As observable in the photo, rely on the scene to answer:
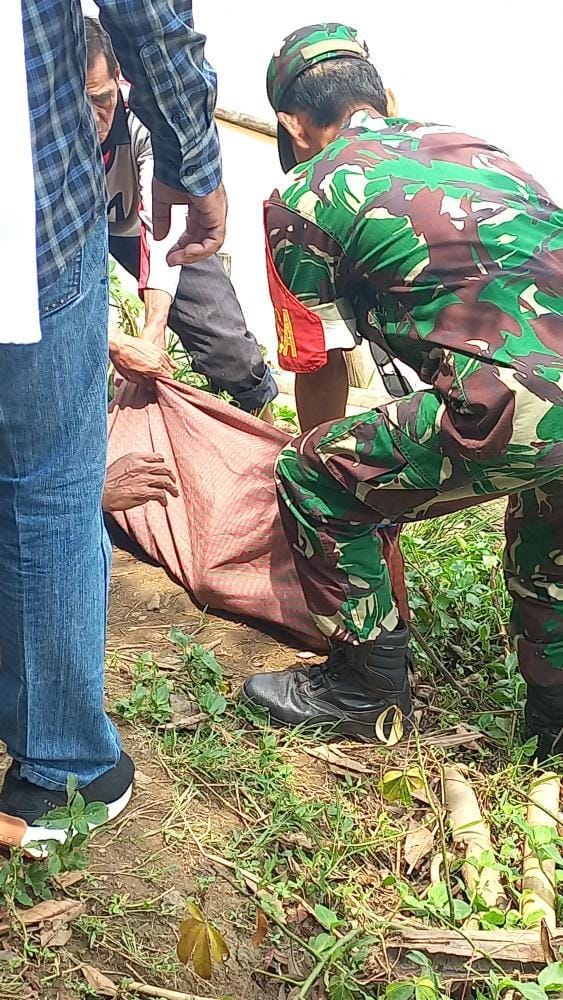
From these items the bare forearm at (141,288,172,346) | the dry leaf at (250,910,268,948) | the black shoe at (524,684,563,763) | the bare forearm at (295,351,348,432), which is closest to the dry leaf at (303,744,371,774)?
the black shoe at (524,684,563,763)

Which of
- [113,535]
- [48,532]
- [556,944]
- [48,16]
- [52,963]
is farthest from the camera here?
[113,535]

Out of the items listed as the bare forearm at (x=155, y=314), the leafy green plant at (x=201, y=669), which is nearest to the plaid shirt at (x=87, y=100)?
the leafy green plant at (x=201, y=669)

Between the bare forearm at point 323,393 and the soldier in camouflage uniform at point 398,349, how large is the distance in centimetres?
16

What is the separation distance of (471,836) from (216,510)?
122 centimetres

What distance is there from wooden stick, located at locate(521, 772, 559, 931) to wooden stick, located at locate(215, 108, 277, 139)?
5114mm

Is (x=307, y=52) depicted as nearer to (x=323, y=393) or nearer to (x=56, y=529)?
(x=323, y=393)

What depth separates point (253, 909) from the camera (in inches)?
80.0

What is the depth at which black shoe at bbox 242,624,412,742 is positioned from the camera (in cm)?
259

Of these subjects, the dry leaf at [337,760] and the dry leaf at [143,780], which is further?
the dry leaf at [337,760]

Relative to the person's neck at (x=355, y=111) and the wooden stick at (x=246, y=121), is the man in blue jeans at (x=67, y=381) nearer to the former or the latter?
the person's neck at (x=355, y=111)

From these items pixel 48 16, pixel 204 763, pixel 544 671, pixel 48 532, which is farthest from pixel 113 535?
pixel 48 16

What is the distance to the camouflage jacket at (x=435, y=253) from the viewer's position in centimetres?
214

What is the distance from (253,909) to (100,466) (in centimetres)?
91

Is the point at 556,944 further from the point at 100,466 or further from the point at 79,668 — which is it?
the point at 100,466
